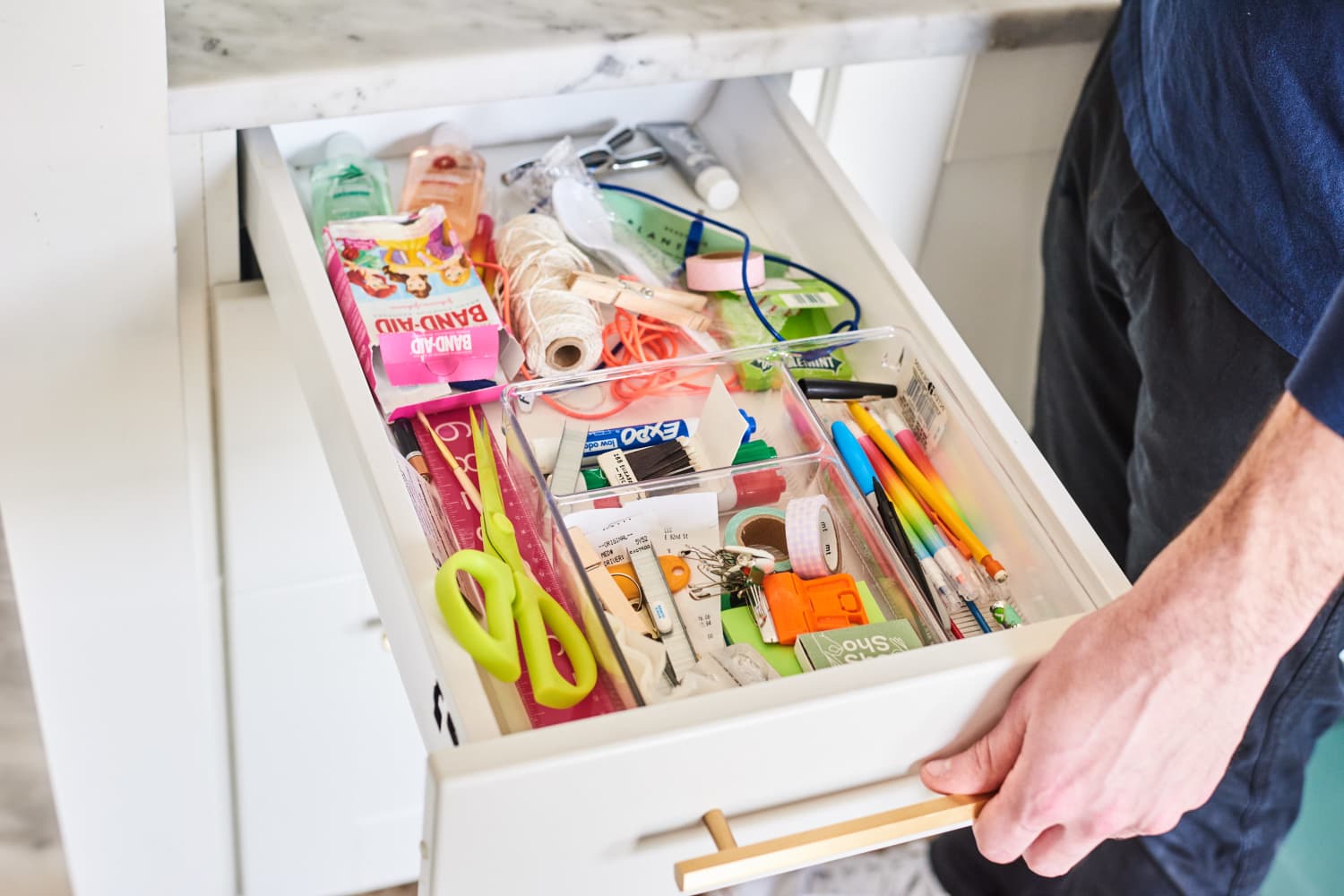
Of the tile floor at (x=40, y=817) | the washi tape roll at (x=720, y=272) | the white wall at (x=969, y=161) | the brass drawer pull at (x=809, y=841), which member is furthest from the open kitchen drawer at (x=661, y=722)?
the tile floor at (x=40, y=817)

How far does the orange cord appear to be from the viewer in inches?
30.6

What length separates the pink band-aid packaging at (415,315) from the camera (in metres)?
0.73

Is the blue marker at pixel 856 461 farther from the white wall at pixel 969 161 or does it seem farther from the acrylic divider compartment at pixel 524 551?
the white wall at pixel 969 161

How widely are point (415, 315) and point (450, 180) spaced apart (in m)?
0.19

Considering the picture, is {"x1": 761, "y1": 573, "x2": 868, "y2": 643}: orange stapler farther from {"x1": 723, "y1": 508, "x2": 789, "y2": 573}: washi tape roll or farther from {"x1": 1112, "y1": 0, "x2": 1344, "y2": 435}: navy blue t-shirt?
{"x1": 1112, "y1": 0, "x2": 1344, "y2": 435}: navy blue t-shirt

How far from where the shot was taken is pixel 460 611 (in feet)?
1.83

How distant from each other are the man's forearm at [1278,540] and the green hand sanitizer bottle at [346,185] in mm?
560

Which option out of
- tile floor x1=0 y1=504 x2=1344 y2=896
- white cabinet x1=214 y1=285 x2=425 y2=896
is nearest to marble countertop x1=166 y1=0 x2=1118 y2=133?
white cabinet x1=214 y1=285 x2=425 y2=896

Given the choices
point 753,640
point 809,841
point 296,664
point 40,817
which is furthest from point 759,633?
point 40,817

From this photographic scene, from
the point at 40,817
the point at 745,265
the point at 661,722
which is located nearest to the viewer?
the point at 661,722

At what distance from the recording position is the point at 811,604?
65 cm

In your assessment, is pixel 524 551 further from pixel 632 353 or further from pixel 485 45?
pixel 485 45

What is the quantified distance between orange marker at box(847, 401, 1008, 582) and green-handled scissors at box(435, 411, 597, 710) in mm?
221

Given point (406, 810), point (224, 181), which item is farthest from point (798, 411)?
point (406, 810)
